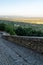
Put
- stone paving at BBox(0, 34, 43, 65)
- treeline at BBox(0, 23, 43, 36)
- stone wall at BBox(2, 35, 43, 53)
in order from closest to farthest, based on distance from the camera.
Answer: stone paving at BBox(0, 34, 43, 65) → stone wall at BBox(2, 35, 43, 53) → treeline at BBox(0, 23, 43, 36)

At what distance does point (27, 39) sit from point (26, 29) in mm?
9585

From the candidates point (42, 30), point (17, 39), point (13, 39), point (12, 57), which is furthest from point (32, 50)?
point (42, 30)

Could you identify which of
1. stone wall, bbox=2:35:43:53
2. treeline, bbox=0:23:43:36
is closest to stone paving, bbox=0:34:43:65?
stone wall, bbox=2:35:43:53

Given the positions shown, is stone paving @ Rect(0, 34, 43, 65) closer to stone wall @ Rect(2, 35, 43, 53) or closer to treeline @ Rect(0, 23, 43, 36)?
stone wall @ Rect(2, 35, 43, 53)

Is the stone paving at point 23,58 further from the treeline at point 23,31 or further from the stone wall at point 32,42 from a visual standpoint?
the treeline at point 23,31

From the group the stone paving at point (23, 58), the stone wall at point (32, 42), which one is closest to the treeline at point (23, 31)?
the stone wall at point (32, 42)

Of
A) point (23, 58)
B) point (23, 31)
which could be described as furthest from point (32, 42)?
point (23, 31)

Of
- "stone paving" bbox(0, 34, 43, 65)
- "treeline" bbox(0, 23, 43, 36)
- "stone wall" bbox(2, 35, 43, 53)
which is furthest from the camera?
"treeline" bbox(0, 23, 43, 36)

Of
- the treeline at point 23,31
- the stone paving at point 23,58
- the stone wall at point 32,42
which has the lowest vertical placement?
the treeline at point 23,31

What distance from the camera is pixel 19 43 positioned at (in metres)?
9.69

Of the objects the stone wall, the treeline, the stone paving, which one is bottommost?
the treeline

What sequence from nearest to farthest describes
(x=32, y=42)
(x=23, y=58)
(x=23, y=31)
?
(x=23, y=58), (x=32, y=42), (x=23, y=31)

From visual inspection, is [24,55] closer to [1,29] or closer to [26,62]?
[26,62]

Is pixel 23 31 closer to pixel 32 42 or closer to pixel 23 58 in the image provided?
pixel 32 42
